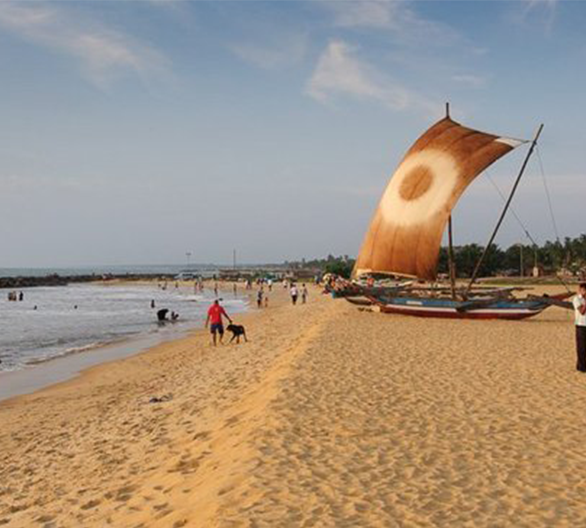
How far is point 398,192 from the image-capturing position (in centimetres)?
2761

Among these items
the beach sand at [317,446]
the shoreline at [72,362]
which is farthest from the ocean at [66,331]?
the beach sand at [317,446]

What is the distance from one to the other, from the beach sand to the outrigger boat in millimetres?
10216

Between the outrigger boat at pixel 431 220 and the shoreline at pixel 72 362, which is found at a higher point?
the outrigger boat at pixel 431 220

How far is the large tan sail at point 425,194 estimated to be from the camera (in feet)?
86.0

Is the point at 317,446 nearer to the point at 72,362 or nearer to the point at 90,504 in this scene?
the point at 90,504

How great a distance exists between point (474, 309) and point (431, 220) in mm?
4235

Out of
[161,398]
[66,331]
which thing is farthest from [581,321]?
[66,331]

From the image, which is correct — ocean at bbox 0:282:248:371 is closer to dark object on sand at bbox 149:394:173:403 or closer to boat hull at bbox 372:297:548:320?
dark object on sand at bbox 149:394:173:403

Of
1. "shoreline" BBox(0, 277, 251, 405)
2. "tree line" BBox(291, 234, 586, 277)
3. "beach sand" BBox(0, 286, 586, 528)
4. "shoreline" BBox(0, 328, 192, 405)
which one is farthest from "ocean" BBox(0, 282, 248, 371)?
"tree line" BBox(291, 234, 586, 277)

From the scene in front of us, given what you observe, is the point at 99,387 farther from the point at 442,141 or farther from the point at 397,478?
the point at 442,141

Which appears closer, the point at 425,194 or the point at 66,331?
the point at 425,194

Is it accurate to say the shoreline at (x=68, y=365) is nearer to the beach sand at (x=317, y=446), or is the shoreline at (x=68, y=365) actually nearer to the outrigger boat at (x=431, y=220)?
the beach sand at (x=317, y=446)

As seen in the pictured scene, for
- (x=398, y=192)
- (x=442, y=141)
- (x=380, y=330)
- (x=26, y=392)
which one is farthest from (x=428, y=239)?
(x=26, y=392)

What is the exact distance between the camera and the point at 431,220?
26.2 meters
